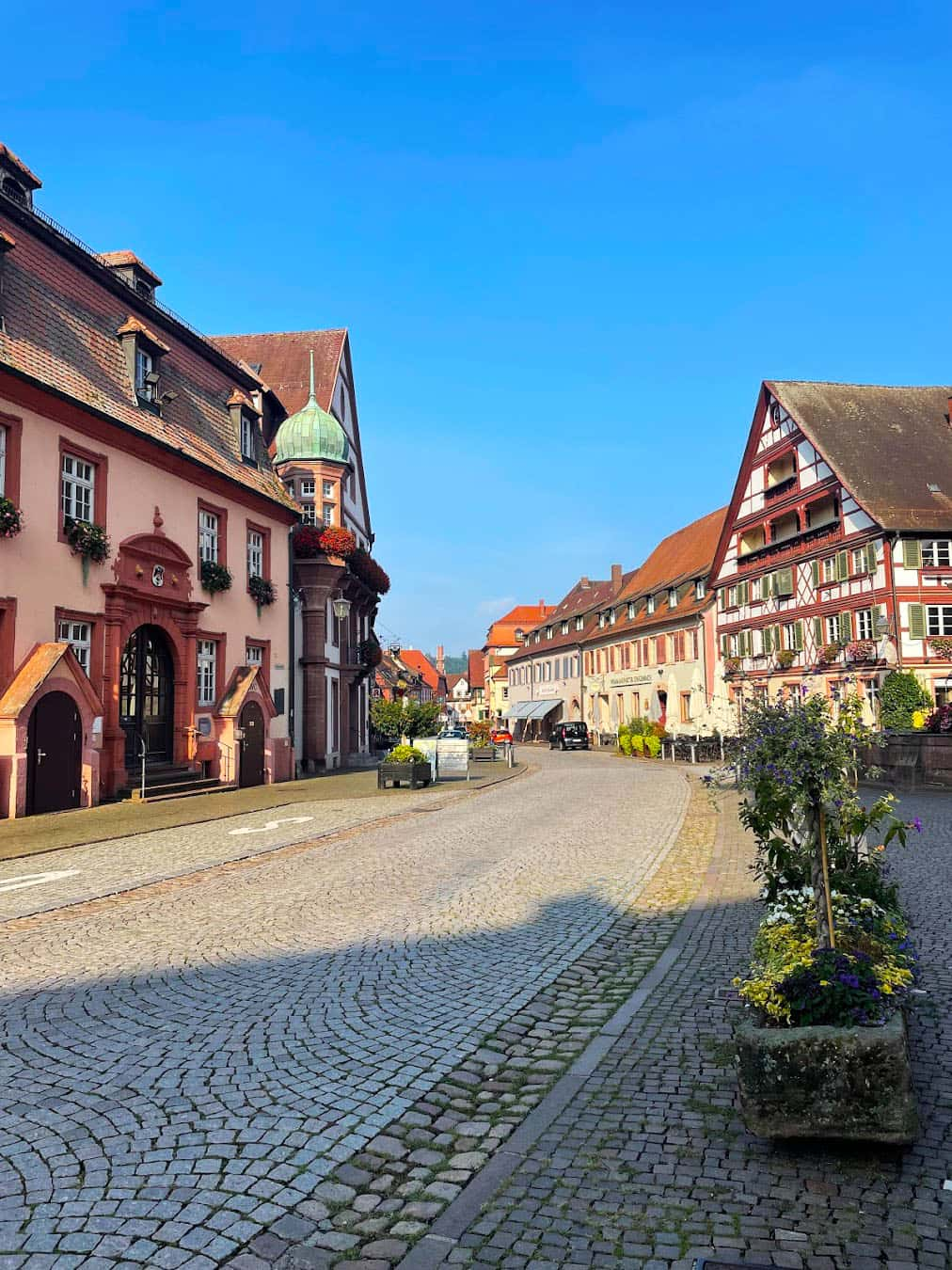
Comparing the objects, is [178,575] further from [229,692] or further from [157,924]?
[157,924]

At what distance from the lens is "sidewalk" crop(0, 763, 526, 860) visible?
14.0 m

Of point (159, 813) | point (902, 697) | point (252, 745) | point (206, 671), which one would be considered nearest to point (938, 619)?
point (902, 697)

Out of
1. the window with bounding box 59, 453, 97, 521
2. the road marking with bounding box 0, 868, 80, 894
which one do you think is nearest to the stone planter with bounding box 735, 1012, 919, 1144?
the road marking with bounding box 0, 868, 80, 894

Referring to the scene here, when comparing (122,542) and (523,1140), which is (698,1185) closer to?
(523,1140)

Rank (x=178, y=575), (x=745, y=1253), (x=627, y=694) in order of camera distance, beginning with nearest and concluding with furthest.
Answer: (x=745, y=1253), (x=178, y=575), (x=627, y=694)

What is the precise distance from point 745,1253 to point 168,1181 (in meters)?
2.18

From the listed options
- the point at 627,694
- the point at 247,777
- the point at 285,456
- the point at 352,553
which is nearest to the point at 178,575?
the point at 247,777

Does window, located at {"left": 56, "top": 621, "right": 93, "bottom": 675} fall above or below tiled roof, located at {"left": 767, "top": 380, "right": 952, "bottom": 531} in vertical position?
below

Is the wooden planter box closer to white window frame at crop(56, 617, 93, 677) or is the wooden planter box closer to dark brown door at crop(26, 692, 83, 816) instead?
white window frame at crop(56, 617, 93, 677)

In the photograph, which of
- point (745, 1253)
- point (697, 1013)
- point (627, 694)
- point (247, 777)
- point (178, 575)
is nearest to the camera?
point (745, 1253)

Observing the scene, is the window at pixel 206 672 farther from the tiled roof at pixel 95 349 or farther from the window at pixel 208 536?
the tiled roof at pixel 95 349

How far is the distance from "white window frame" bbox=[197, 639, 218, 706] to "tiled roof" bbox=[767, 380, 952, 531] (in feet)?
74.0

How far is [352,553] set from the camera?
106ft

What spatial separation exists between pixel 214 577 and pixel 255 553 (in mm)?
3269
